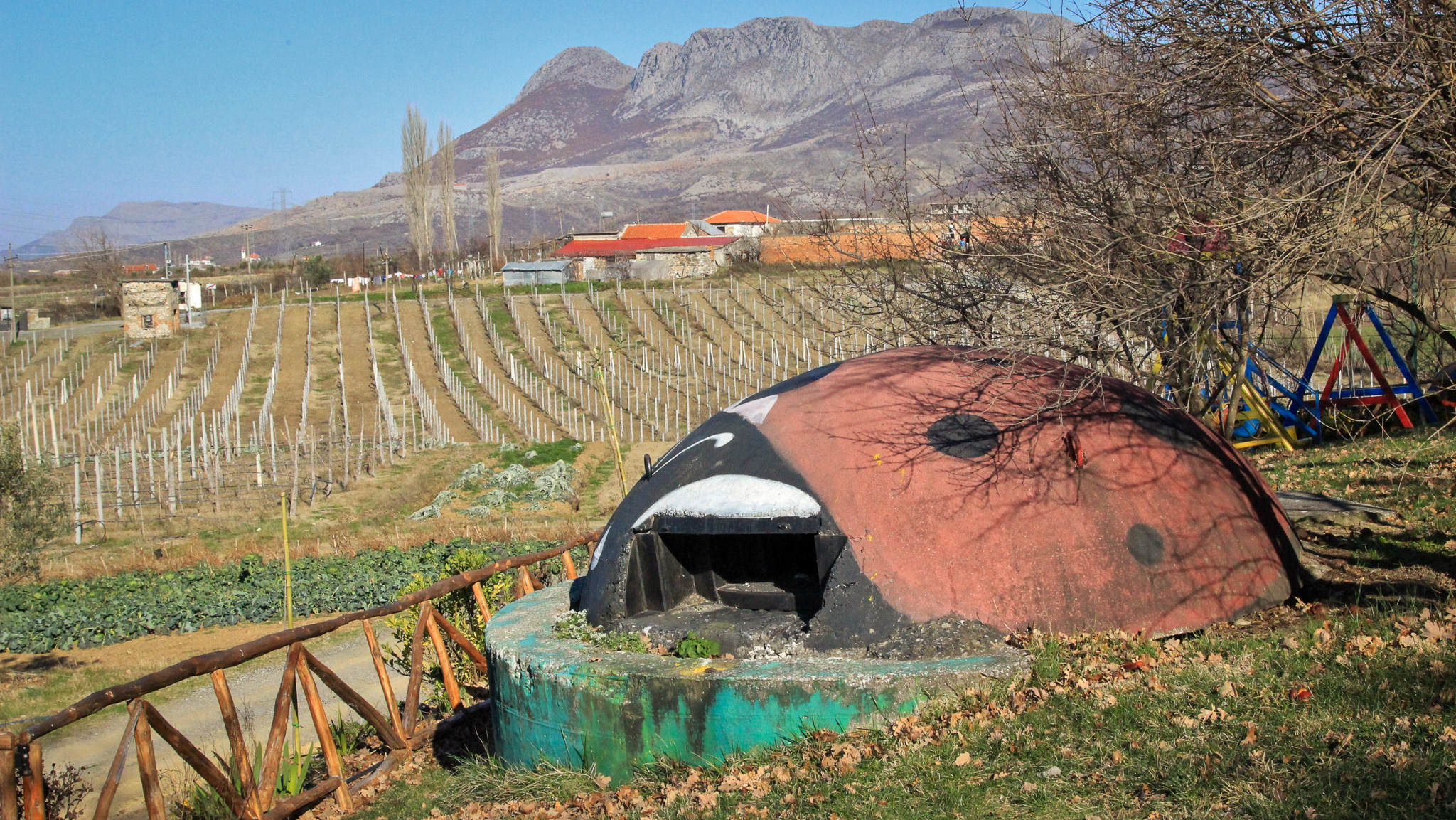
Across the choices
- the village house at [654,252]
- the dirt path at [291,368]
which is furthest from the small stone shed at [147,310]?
the village house at [654,252]

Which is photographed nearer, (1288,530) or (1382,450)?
(1288,530)

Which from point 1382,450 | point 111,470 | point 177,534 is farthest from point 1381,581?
point 111,470

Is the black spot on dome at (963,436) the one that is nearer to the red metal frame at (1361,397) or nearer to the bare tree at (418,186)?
the red metal frame at (1361,397)

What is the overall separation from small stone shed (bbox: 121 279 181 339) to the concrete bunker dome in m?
48.0

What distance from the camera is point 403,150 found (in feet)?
328

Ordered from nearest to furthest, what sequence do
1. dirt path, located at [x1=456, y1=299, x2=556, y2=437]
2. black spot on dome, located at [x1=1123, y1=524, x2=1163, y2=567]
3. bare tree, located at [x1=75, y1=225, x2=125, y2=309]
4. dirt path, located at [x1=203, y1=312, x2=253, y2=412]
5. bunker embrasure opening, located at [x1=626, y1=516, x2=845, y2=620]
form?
black spot on dome, located at [x1=1123, y1=524, x2=1163, y2=567] < bunker embrasure opening, located at [x1=626, y1=516, x2=845, y2=620] < dirt path, located at [x1=456, y1=299, x2=556, y2=437] < dirt path, located at [x1=203, y1=312, x2=253, y2=412] < bare tree, located at [x1=75, y1=225, x2=125, y2=309]

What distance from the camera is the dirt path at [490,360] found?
41.2 metres

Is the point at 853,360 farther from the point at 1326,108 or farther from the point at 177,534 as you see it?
the point at 177,534

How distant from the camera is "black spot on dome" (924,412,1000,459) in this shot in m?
7.68

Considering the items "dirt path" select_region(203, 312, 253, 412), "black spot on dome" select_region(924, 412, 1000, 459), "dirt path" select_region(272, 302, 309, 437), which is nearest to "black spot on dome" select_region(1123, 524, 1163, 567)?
"black spot on dome" select_region(924, 412, 1000, 459)

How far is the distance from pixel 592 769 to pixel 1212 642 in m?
3.91

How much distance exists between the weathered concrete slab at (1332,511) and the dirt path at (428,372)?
103 ft

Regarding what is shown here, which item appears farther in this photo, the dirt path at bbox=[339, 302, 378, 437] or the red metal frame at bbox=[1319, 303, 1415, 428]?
the dirt path at bbox=[339, 302, 378, 437]

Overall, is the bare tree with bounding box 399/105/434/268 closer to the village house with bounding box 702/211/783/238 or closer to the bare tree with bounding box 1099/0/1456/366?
the village house with bounding box 702/211/783/238
